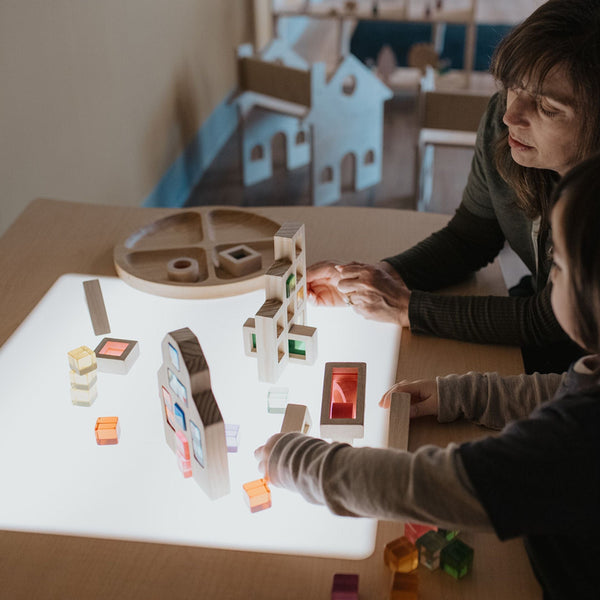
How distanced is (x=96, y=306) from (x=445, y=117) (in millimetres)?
1869

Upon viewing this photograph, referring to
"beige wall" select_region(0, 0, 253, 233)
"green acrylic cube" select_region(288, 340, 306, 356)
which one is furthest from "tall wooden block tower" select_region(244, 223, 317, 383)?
"beige wall" select_region(0, 0, 253, 233)

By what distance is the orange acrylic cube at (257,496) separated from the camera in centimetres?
83

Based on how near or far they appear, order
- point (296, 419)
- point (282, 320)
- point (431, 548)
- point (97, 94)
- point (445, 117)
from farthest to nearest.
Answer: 1. point (445, 117)
2. point (97, 94)
3. point (282, 320)
4. point (296, 419)
5. point (431, 548)

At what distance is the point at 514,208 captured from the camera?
1.25 metres

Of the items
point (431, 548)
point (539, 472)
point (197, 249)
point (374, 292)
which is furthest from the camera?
point (197, 249)

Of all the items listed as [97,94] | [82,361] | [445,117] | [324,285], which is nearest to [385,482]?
[82,361]

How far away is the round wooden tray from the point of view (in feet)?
4.09

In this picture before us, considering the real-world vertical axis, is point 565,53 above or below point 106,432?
above

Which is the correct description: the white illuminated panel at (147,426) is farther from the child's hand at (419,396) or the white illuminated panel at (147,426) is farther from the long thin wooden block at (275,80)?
the long thin wooden block at (275,80)

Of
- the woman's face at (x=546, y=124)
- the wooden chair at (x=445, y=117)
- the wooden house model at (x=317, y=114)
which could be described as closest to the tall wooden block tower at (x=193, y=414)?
the woman's face at (x=546, y=124)

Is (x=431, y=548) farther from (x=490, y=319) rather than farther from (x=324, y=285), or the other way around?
(x=324, y=285)

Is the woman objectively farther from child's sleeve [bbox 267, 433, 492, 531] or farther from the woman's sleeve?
child's sleeve [bbox 267, 433, 492, 531]

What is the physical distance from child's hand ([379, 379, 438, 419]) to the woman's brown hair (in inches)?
15.5

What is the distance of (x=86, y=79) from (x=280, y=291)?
1.58m
